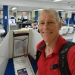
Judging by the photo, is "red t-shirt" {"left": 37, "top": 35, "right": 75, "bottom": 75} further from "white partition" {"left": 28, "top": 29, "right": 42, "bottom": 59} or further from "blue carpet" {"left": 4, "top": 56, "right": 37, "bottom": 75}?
"white partition" {"left": 28, "top": 29, "right": 42, "bottom": 59}

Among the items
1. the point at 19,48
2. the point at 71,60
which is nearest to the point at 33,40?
the point at 19,48

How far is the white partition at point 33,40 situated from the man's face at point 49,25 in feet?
2.53

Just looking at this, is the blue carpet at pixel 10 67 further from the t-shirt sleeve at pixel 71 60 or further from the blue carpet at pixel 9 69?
the t-shirt sleeve at pixel 71 60

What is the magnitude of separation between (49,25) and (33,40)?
0.91 m

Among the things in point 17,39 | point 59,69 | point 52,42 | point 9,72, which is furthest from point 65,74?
point 17,39

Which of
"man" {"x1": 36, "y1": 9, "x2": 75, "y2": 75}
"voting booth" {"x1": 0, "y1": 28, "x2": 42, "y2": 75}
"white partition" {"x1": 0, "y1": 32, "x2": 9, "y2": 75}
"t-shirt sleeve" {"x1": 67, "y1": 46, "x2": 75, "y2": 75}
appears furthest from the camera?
"voting booth" {"x1": 0, "y1": 28, "x2": 42, "y2": 75}

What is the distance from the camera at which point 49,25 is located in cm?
108

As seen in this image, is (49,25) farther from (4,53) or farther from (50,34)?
(4,53)

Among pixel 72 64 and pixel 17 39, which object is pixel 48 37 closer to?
pixel 72 64

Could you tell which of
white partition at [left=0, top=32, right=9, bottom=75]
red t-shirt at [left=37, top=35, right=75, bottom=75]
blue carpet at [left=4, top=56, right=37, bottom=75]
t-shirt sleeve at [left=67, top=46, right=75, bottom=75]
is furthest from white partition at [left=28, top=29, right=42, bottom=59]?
t-shirt sleeve at [left=67, top=46, right=75, bottom=75]

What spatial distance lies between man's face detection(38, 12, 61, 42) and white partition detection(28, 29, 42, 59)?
0.77 metres

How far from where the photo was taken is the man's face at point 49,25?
3.55 ft

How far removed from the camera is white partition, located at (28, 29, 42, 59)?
6.25ft

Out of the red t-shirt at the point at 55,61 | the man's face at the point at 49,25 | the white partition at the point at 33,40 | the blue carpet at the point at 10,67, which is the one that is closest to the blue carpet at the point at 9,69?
the blue carpet at the point at 10,67
